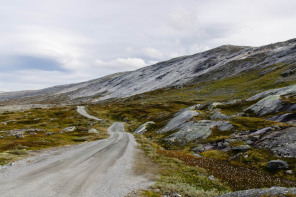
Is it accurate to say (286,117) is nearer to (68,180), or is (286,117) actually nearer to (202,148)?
(202,148)

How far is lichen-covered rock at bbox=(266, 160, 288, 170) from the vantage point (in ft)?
74.0

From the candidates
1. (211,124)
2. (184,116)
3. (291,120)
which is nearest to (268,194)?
(291,120)

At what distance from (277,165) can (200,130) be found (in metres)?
23.0

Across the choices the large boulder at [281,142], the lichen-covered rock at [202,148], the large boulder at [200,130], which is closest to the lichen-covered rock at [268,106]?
the large boulder at [200,130]

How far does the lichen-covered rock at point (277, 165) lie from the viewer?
22541 millimetres

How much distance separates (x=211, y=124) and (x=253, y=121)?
9.22 m

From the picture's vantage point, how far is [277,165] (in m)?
22.9

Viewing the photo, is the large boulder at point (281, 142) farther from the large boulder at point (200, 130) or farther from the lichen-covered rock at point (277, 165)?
the large boulder at point (200, 130)

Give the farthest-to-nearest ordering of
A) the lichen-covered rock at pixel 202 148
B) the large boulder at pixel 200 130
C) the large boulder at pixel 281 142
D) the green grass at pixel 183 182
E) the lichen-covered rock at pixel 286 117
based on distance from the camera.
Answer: the large boulder at pixel 200 130 → the lichen-covered rock at pixel 286 117 → the lichen-covered rock at pixel 202 148 → the large boulder at pixel 281 142 → the green grass at pixel 183 182

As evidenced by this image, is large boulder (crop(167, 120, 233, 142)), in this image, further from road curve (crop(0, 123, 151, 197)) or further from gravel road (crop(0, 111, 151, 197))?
road curve (crop(0, 123, 151, 197))

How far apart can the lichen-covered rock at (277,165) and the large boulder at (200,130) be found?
19185 mm

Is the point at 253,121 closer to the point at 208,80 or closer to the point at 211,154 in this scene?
the point at 211,154

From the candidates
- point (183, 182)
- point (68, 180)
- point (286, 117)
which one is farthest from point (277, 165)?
point (68, 180)

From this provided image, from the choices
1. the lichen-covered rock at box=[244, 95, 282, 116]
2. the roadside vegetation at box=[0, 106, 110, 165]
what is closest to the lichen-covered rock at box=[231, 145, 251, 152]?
the lichen-covered rock at box=[244, 95, 282, 116]
